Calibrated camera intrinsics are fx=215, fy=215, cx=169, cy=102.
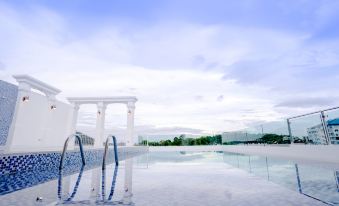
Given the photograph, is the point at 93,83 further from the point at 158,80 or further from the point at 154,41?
the point at 154,41

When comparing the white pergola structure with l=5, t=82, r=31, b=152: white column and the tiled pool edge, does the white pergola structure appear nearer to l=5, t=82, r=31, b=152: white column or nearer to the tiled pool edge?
l=5, t=82, r=31, b=152: white column

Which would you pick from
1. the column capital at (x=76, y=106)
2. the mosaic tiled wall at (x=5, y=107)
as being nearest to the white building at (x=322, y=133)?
the mosaic tiled wall at (x=5, y=107)

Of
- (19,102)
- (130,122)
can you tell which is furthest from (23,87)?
(130,122)

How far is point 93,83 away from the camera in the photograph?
565 inches

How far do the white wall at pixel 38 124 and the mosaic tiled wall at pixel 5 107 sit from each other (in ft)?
3.81

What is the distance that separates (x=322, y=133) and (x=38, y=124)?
13.4 m

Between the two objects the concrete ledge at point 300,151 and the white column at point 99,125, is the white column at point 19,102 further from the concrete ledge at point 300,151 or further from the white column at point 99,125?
the concrete ledge at point 300,151

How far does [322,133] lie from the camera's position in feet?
22.7

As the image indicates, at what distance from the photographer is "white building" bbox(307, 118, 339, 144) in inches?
249

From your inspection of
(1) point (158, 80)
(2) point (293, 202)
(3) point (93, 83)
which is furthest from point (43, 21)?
(2) point (293, 202)

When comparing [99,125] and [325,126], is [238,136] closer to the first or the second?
[325,126]

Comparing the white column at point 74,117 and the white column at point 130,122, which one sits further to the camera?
the white column at point 130,122

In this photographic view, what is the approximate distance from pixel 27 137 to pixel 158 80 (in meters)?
8.22

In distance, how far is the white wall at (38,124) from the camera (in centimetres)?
1052
